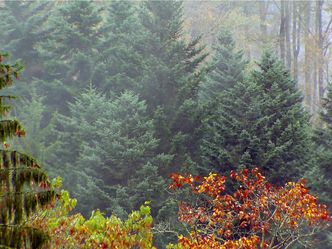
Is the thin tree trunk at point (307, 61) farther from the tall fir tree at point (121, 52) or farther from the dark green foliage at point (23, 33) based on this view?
the dark green foliage at point (23, 33)

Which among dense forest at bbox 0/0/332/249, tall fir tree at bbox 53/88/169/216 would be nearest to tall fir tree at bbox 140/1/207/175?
dense forest at bbox 0/0/332/249

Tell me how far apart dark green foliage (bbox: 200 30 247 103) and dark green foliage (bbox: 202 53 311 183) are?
3849 mm

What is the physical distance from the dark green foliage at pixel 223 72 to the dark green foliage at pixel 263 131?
3849 millimetres

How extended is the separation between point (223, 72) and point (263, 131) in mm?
7209

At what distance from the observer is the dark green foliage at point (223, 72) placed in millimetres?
22656

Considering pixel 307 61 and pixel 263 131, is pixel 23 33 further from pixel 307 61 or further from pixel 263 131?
pixel 307 61

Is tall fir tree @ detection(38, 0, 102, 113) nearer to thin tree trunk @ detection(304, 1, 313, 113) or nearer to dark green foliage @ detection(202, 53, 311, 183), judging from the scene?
dark green foliage @ detection(202, 53, 311, 183)

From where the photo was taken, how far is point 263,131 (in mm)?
17016

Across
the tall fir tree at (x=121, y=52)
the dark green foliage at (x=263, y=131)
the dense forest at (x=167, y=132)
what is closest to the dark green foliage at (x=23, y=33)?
the dense forest at (x=167, y=132)

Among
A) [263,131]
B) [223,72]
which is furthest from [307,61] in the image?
[263,131]

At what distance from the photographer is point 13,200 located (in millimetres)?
5039

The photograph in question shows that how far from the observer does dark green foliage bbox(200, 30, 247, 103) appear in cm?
2266

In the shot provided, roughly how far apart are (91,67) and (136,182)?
7952mm

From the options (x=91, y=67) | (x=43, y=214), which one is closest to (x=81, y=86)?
(x=91, y=67)
